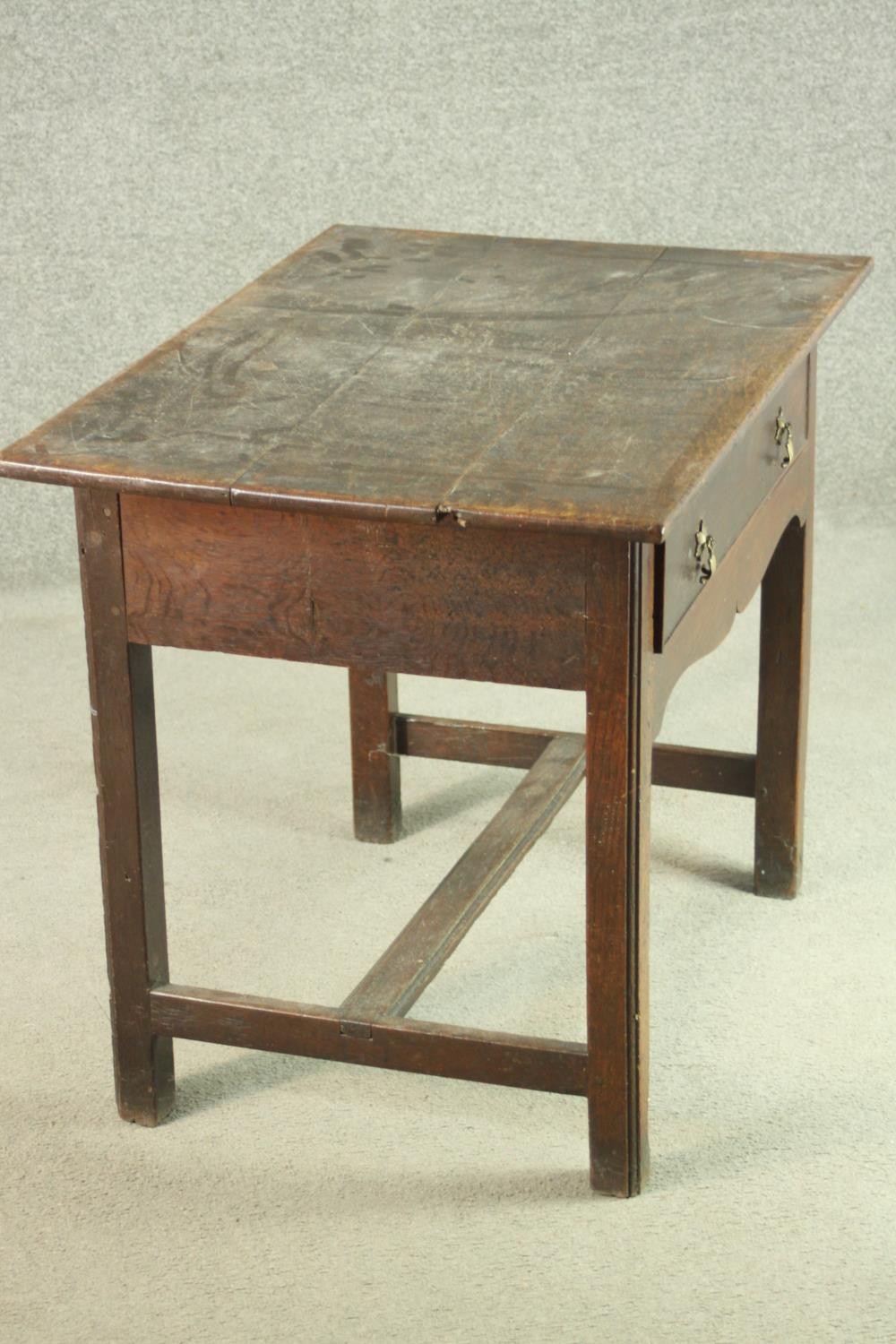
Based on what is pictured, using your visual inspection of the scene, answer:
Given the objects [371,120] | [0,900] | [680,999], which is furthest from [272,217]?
[680,999]

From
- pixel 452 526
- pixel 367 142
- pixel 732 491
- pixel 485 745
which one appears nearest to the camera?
pixel 452 526

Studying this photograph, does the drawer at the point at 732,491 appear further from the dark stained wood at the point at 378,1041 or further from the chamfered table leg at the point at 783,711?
the dark stained wood at the point at 378,1041

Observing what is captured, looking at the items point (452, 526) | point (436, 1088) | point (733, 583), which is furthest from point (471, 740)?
point (452, 526)

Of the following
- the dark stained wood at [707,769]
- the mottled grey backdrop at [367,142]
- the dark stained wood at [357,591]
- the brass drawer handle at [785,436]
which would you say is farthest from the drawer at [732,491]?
the mottled grey backdrop at [367,142]

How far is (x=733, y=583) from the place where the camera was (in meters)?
2.31

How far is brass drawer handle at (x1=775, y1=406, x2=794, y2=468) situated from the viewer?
242cm

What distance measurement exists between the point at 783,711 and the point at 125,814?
3.02 feet

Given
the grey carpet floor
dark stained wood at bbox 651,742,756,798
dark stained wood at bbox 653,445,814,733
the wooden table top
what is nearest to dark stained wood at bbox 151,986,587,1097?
the grey carpet floor

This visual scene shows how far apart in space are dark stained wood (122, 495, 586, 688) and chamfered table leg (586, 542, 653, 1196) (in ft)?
0.10

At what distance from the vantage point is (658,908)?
281 centimetres

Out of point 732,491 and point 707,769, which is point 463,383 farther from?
point 707,769

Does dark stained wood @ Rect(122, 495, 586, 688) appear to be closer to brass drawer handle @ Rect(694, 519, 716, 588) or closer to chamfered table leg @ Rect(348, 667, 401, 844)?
brass drawer handle @ Rect(694, 519, 716, 588)

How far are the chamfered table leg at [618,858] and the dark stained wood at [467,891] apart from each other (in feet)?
0.82

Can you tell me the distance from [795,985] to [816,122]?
1.89m
